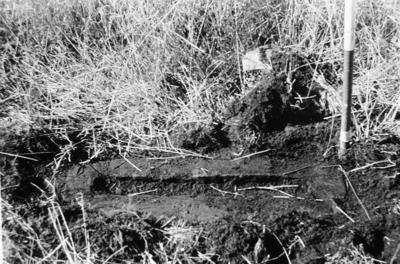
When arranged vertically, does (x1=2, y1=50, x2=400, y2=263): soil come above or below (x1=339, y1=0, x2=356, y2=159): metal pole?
below

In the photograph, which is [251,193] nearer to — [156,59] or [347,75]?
[347,75]

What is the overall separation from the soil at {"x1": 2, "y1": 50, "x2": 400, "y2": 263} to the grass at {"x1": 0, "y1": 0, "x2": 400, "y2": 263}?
116mm

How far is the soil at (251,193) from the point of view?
169cm

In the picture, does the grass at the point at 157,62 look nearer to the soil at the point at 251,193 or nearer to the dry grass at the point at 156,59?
the dry grass at the point at 156,59

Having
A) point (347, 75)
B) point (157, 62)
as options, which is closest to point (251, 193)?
point (347, 75)

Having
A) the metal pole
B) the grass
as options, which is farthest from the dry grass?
the metal pole

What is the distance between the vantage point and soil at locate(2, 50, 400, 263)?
169 cm

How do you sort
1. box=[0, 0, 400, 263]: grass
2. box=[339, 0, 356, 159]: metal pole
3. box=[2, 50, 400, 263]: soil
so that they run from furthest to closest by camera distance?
box=[0, 0, 400, 263]: grass < box=[339, 0, 356, 159]: metal pole < box=[2, 50, 400, 263]: soil

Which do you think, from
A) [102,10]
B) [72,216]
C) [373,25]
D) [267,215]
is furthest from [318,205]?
[102,10]

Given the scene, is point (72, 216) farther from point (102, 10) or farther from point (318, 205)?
point (102, 10)

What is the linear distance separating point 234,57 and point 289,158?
699 millimetres

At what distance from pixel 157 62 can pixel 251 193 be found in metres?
0.85

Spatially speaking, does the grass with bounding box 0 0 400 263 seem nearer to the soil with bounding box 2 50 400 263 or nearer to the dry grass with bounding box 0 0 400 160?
the dry grass with bounding box 0 0 400 160

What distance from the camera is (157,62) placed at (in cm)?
234
